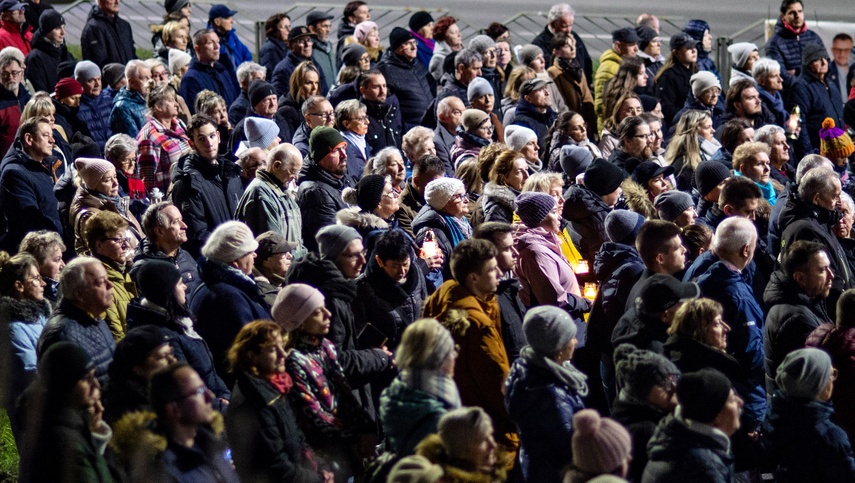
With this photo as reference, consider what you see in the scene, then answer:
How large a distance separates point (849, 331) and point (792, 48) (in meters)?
8.85

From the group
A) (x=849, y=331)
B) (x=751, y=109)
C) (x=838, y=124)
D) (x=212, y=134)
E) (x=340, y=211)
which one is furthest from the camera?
(x=838, y=124)

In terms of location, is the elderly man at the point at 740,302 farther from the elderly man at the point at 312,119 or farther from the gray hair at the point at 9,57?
the gray hair at the point at 9,57

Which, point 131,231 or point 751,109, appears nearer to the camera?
point 131,231

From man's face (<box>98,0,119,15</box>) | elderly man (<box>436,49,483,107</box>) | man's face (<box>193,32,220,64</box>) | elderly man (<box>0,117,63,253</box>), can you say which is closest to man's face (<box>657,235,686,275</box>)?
elderly man (<box>0,117,63,253</box>)

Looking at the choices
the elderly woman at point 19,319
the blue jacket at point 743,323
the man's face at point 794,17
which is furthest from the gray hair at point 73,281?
the man's face at point 794,17

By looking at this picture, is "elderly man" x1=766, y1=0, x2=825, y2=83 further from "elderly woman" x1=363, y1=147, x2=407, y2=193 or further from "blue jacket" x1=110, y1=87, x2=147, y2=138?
"blue jacket" x1=110, y1=87, x2=147, y2=138

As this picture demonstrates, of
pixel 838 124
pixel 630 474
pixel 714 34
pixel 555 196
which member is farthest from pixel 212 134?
pixel 714 34

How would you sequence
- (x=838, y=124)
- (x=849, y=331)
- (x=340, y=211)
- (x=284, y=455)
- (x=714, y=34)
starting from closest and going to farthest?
(x=284, y=455) < (x=849, y=331) < (x=340, y=211) < (x=838, y=124) < (x=714, y=34)

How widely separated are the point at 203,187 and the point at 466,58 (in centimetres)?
413

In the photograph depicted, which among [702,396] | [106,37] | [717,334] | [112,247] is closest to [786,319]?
[717,334]

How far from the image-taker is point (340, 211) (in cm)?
859

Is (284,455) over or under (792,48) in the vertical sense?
over

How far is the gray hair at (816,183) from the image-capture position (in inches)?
345

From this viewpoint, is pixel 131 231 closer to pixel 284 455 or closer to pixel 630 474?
pixel 284 455
